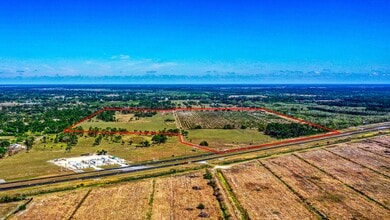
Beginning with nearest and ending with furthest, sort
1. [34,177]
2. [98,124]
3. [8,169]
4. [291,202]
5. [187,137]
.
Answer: [291,202] → [34,177] → [8,169] → [187,137] → [98,124]

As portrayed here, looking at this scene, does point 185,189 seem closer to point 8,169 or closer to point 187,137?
point 8,169

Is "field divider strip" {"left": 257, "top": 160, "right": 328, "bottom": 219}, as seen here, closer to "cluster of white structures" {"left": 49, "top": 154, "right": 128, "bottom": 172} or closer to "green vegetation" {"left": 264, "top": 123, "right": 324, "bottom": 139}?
"cluster of white structures" {"left": 49, "top": 154, "right": 128, "bottom": 172}

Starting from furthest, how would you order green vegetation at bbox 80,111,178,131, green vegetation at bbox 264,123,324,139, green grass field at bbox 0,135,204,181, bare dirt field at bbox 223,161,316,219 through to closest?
green vegetation at bbox 80,111,178,131, green vegetation at bbox 264,123,324,139, green grass field at bbox 0,135,204,181, bare dirt field at bbox 223,161,316,219

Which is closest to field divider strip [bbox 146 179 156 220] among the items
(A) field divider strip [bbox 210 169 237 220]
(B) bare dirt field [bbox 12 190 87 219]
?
(A) field divider strip [bbox 210 169 237 220]

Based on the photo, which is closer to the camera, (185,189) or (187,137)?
(185,189)

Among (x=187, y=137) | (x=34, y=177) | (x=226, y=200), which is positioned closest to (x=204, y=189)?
(x=226, y=200)

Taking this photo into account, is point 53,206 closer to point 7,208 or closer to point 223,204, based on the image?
point 7,208

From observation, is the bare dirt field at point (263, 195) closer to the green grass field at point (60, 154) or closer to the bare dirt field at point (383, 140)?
the green grass field at point (60, 154)

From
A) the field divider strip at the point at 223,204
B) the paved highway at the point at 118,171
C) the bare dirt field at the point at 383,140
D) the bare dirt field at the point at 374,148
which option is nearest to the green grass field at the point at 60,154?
the paved highway at the point at 118,171
